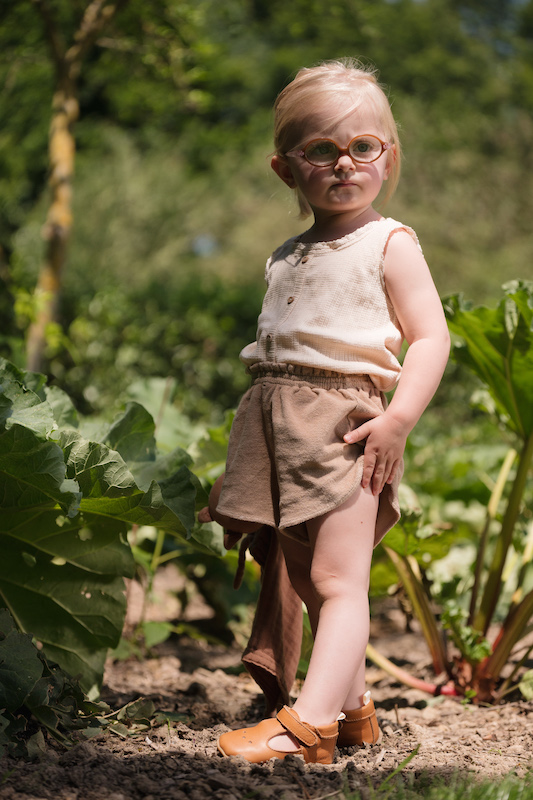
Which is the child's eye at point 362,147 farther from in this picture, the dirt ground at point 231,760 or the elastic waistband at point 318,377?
the dirt ground at point 231,760

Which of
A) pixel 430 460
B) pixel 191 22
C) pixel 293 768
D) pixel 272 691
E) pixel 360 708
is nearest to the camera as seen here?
pixel 293 768

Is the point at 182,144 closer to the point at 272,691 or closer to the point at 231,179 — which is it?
the point at 231,179

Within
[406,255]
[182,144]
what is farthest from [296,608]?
[182,144]

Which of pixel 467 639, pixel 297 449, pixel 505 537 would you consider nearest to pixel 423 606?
pixel 467 639

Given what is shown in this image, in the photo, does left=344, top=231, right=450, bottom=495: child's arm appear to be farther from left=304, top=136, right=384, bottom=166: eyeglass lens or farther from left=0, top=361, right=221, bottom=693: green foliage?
left=0, top=361, right=221, bottom=693: green foliage

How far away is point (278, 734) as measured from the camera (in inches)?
52.3

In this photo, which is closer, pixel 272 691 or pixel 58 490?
pixel 58 490

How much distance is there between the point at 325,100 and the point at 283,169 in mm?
174

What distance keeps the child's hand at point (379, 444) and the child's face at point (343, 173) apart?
432 millimetres

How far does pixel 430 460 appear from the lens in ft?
Result: 13.7

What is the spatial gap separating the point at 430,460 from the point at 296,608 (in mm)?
2645

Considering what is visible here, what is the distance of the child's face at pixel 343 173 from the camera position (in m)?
1.44

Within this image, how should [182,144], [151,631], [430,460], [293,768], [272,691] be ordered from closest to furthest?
[293,768] < [272,691] < [151,631] < [430,460] < [182,144]

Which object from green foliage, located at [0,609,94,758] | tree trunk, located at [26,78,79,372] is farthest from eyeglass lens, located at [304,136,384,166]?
tree trunk, located at [26,78,79,372]
